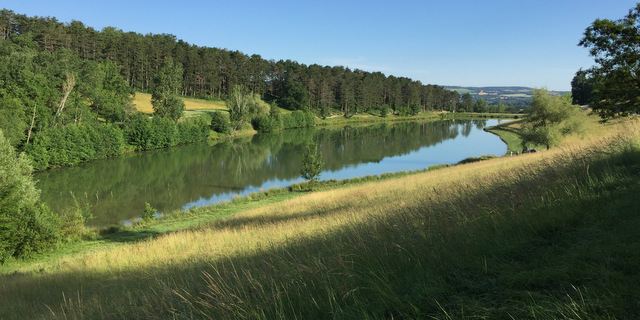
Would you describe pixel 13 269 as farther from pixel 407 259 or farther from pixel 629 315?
pixel 629 315

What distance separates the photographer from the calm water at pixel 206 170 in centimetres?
2850

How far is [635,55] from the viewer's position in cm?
1470

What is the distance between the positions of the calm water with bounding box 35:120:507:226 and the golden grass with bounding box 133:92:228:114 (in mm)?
25103

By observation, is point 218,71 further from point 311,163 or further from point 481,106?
point 481,106

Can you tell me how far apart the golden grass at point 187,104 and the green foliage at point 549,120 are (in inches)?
2741

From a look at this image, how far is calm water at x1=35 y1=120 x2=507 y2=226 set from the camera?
2850 centimetres

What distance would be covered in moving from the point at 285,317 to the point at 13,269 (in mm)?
16060

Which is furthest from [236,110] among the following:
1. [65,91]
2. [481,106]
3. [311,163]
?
[481,106]

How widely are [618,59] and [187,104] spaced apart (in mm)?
89812

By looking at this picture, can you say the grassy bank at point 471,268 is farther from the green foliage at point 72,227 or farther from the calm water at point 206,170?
the calm water at point 206,170

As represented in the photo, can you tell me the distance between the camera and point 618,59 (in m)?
15.4

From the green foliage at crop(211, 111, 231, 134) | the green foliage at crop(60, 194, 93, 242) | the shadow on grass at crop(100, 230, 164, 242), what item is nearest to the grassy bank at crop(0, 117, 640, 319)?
the shadow on grass at crop(100, 230, 164, 242)

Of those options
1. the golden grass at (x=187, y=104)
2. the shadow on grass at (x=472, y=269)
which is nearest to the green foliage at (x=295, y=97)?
the golden grass at (x=187, y=104)

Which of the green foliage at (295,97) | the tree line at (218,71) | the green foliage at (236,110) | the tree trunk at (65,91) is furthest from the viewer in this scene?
the green foliage at (295,97)
